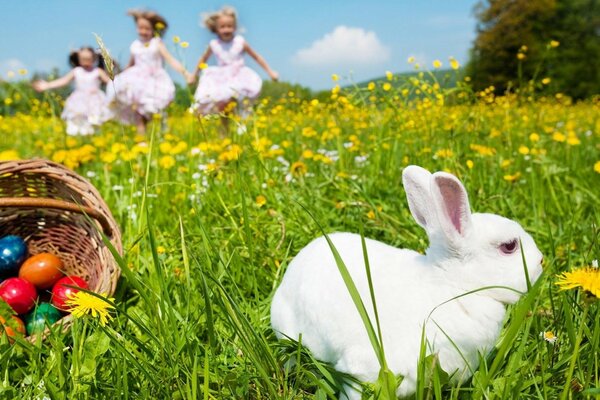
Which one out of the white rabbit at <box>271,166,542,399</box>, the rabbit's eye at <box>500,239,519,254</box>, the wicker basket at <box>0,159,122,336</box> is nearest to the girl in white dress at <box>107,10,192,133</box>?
the wicker basket at <box>0,159,122,336</box>

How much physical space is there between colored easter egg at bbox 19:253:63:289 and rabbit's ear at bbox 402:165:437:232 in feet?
5.04

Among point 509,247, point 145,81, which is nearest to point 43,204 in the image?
point 509,247

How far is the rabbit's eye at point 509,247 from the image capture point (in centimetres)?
116

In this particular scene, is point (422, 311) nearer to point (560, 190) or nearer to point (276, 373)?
point (276, 373)

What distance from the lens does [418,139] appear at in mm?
3164

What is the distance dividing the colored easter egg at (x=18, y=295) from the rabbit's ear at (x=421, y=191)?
1477mm

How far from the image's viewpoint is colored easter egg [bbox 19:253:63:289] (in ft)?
6.94

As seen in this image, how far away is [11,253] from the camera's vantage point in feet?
7.20

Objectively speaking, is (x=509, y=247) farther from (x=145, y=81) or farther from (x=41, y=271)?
(x=145, y=81)

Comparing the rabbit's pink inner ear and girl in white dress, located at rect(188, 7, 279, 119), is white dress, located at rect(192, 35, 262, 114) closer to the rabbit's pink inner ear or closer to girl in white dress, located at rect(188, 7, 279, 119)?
girl in white dress, located at rect(188, 7, 279, 119)

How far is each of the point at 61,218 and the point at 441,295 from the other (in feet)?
5.84

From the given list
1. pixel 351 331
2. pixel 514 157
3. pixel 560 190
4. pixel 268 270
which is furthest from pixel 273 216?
pixel 514 157

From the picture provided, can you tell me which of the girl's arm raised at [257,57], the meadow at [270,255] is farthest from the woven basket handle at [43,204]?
the girl's arm raised at [257,57]

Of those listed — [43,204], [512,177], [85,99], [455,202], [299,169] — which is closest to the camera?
[455,202]
